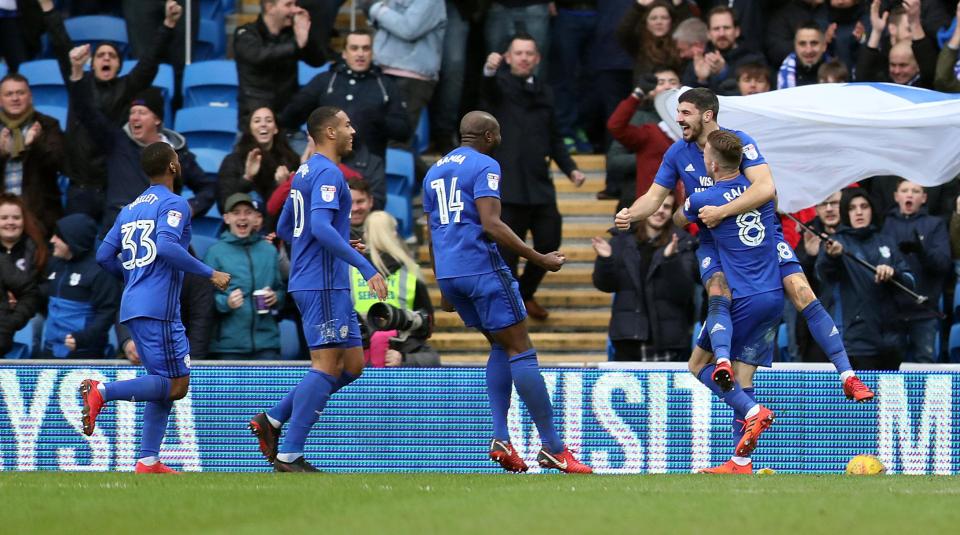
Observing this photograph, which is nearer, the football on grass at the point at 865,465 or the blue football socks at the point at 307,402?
the blue football socks at the point at 307,402

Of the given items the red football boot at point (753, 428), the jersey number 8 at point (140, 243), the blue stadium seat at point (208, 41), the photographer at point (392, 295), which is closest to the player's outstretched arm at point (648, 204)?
the red football boot at point (753, 428)

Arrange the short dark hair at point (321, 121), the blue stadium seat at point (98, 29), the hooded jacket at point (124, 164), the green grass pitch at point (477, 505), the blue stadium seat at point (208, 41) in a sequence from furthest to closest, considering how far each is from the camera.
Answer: the blue stadium seat at point (208, 41)
the blue stadium seat at point (98, 29)
the hooded jacket at point (124, 164)
the short dark hair at point (321, 121)
the green grass pitch at point (477, 505)

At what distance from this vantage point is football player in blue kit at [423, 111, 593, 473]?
995 cm

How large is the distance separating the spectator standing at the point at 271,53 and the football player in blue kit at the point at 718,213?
236 inches

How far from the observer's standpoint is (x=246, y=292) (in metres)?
13.2

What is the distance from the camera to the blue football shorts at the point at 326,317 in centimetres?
1010

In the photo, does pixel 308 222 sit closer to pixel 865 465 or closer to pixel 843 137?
pixel 865 465

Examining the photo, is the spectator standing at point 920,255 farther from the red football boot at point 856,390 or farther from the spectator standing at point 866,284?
the red football boot at point 856,390

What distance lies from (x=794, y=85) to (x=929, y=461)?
4377 mm

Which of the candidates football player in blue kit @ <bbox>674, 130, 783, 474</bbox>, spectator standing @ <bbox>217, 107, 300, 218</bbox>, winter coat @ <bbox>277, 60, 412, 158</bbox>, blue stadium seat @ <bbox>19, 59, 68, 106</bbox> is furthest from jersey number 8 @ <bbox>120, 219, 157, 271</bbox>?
blue stadium seat @ <bbox>19, 59, 68, 106</bbox>

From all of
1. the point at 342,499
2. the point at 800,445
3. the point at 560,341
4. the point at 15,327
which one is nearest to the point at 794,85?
the point at 560,341

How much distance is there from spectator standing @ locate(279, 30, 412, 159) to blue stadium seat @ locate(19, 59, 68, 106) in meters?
3.19

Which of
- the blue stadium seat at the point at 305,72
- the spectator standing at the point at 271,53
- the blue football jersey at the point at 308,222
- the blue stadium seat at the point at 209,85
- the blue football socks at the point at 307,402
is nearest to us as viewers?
the blue football jersey at the point at 308,222

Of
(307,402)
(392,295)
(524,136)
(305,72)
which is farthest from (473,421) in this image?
(305,72)
